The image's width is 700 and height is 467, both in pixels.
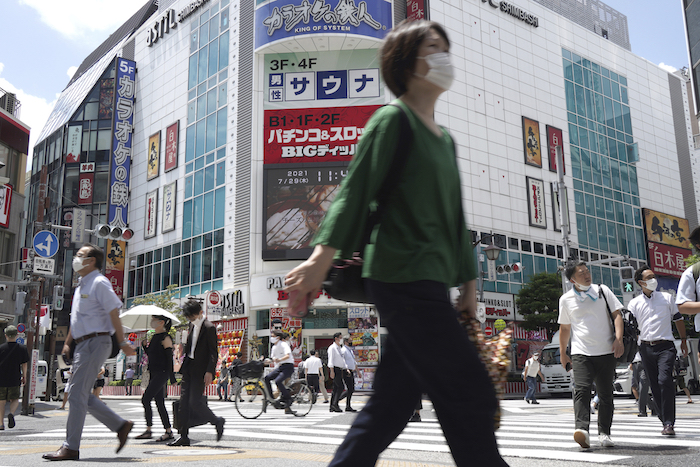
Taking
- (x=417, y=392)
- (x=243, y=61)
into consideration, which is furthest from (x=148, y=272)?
(x=417, y=392)

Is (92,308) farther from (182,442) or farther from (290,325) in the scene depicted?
(290,325)

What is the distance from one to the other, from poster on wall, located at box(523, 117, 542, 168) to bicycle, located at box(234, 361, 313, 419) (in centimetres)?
2980

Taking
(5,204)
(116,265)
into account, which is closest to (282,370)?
(5,204)

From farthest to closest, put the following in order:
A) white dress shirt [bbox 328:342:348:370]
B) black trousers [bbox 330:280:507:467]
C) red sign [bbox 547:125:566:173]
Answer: red sign [bbox 547:125:566:173]
white dress shirt [bbox 328:342:348:370]
black trousers [bbox 330:280:507:467]

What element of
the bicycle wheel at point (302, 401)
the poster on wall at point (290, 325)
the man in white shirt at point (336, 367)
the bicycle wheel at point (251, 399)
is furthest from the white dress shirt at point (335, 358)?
the poster on wall at point (290, 325)

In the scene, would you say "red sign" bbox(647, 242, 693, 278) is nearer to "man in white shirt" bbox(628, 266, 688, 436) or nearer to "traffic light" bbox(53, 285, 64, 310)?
"traffic light" bbox(53, 285, 64, 310)

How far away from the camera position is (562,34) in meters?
45.0

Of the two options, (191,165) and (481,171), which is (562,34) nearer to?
(481,171)

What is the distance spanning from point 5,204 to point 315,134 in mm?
15219

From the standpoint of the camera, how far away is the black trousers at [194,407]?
6.62 meters

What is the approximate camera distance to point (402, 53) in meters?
2.20

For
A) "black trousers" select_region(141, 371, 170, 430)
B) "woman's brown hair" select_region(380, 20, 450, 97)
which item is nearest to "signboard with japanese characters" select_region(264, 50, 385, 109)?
"black trousers" select_region(141, 371, 170, 430)

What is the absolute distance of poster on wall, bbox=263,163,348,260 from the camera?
30.7 metres

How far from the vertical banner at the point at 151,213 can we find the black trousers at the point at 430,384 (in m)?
40.3
